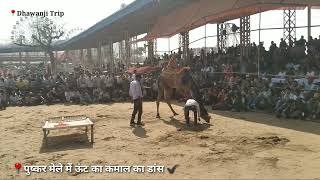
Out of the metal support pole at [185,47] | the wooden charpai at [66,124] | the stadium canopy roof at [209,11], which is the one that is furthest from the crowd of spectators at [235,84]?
the wooden charpai at [66,124]

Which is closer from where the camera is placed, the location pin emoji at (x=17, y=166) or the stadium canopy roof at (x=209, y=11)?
the location pin emoji at (x=17, y=166)

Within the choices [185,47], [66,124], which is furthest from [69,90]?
[66,124]

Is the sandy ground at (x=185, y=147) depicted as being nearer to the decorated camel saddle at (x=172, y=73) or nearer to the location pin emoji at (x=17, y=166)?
the location pin emoji at (x=17, y=166)

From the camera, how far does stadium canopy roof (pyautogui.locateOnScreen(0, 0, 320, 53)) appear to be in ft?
56.4

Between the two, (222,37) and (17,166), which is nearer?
(17,166)

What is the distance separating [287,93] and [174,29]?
37.3 feet

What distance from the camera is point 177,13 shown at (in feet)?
74.5

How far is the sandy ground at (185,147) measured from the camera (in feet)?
23.9

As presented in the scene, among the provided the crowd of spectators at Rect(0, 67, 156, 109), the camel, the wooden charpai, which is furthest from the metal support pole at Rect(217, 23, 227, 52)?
the wooden charpai

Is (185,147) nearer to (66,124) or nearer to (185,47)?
(66,124)

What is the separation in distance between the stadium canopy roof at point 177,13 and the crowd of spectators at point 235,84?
1710 millimetres

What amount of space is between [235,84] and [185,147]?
24.4ft

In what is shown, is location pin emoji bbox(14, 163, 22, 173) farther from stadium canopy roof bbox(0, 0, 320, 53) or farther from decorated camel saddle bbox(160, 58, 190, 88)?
stadium canopy roof bbox(0, 0, 320, 53)

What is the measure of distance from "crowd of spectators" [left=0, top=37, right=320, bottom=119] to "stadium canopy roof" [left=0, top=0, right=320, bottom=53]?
171 cm
